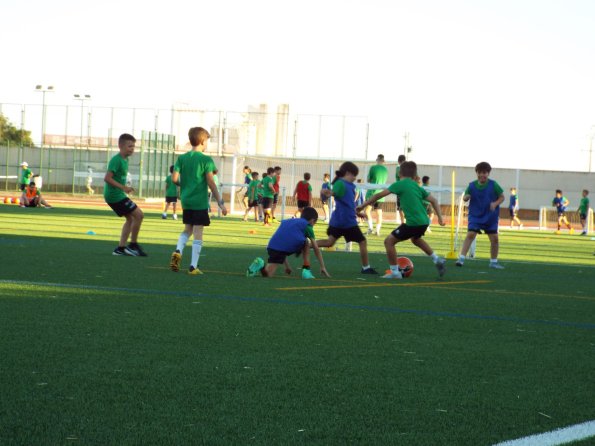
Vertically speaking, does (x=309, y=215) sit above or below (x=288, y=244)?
above

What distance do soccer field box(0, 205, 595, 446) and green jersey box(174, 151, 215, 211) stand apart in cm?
110

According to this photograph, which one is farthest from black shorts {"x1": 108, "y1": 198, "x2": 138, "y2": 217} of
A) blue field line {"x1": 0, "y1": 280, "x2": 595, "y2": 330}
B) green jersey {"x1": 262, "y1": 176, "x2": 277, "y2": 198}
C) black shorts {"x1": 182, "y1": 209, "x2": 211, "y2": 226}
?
green jersey {"x1": 262, "y1": 176, "x2": 277, "y2": 198}

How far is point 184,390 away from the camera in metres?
5.36

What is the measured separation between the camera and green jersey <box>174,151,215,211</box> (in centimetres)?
1322

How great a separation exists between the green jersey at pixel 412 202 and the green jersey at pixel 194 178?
2.53m

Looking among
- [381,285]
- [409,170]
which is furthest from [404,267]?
[381,285]

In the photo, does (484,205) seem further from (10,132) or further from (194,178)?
(10,132)

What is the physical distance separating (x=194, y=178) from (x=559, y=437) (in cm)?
912

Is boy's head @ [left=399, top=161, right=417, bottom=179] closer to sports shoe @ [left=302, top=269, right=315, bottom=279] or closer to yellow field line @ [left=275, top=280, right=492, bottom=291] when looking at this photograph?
yellow field line @ [left=275, top=280, right=492, bottom=291]

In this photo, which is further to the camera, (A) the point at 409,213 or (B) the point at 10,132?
(B) the point at 10,132

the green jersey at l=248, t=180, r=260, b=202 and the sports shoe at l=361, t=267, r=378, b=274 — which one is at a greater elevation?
the green jersey at l=248, t=180, r=260, b=202

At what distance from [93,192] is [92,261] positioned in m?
52.3

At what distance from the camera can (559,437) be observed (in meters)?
4.62

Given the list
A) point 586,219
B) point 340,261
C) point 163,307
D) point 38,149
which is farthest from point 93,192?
point 163,307
